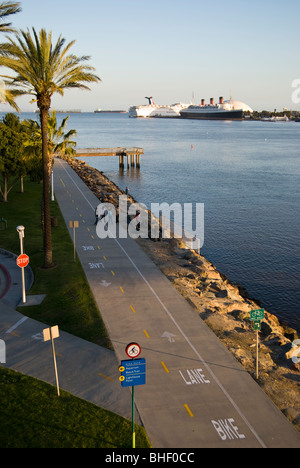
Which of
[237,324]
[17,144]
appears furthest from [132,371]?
[17,144]

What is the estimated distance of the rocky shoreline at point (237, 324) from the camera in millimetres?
13929

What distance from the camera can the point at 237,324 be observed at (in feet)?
61.6

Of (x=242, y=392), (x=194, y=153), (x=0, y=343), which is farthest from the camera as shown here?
(x=194, y=153)

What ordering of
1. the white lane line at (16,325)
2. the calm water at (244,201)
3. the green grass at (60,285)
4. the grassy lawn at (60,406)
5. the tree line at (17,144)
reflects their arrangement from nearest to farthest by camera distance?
the grassy lawn at (60,406)
the white lane line at (16,325)
the green grass at (60,285)
the tree line at (17,144)
the calm water at (244,201)

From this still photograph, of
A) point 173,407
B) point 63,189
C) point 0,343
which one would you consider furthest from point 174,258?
point 63,189

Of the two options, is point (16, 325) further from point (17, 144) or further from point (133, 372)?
point (17, 144)

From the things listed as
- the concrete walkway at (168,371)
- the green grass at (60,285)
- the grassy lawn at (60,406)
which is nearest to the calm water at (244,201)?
the concrete walkway at (168,371)

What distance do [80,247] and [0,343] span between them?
495 inches

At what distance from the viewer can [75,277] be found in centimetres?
2248

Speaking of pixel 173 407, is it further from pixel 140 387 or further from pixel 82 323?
pixel 82 323

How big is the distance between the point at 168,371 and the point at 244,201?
147ft

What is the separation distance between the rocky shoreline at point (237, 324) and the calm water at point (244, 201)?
11.4 feet

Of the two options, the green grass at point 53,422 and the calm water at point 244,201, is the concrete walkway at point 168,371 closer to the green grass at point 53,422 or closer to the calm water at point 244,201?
the green grass at point 53,422
